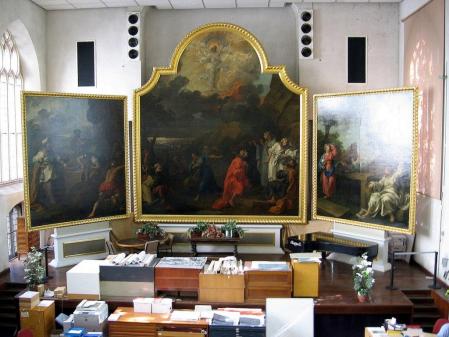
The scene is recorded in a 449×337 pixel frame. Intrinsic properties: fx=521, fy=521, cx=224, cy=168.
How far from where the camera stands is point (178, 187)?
1628cm

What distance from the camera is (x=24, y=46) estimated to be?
15961mm

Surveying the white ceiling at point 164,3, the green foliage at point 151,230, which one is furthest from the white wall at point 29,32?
the green foliage at point 151,230

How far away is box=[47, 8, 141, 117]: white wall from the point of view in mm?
16641

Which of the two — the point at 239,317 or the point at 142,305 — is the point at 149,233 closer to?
the point at 142,305

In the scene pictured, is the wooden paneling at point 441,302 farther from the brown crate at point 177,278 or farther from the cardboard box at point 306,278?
the brown crate at point 177,278

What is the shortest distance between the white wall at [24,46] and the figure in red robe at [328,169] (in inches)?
348

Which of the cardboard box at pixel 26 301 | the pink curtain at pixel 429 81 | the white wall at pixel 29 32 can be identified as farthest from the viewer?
the white wall at pixel 29 32

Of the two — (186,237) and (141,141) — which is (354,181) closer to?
(186,237)

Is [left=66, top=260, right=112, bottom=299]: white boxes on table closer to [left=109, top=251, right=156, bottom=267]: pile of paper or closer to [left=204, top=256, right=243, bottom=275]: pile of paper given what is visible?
[left=109, top=251, right=156, bottom=267]: pile of paper

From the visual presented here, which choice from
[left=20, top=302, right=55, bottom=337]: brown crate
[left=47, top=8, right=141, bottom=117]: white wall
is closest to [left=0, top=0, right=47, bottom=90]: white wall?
[left=47, top=8, right=141, bottom=117]: white wall

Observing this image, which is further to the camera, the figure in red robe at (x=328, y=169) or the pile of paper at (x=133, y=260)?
the figure in red robe at (x=328, y=169)

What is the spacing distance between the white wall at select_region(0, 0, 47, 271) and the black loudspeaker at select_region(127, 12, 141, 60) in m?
2.77

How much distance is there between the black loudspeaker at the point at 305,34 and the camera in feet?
52.7

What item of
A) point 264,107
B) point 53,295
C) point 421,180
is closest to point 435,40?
point 421,180
